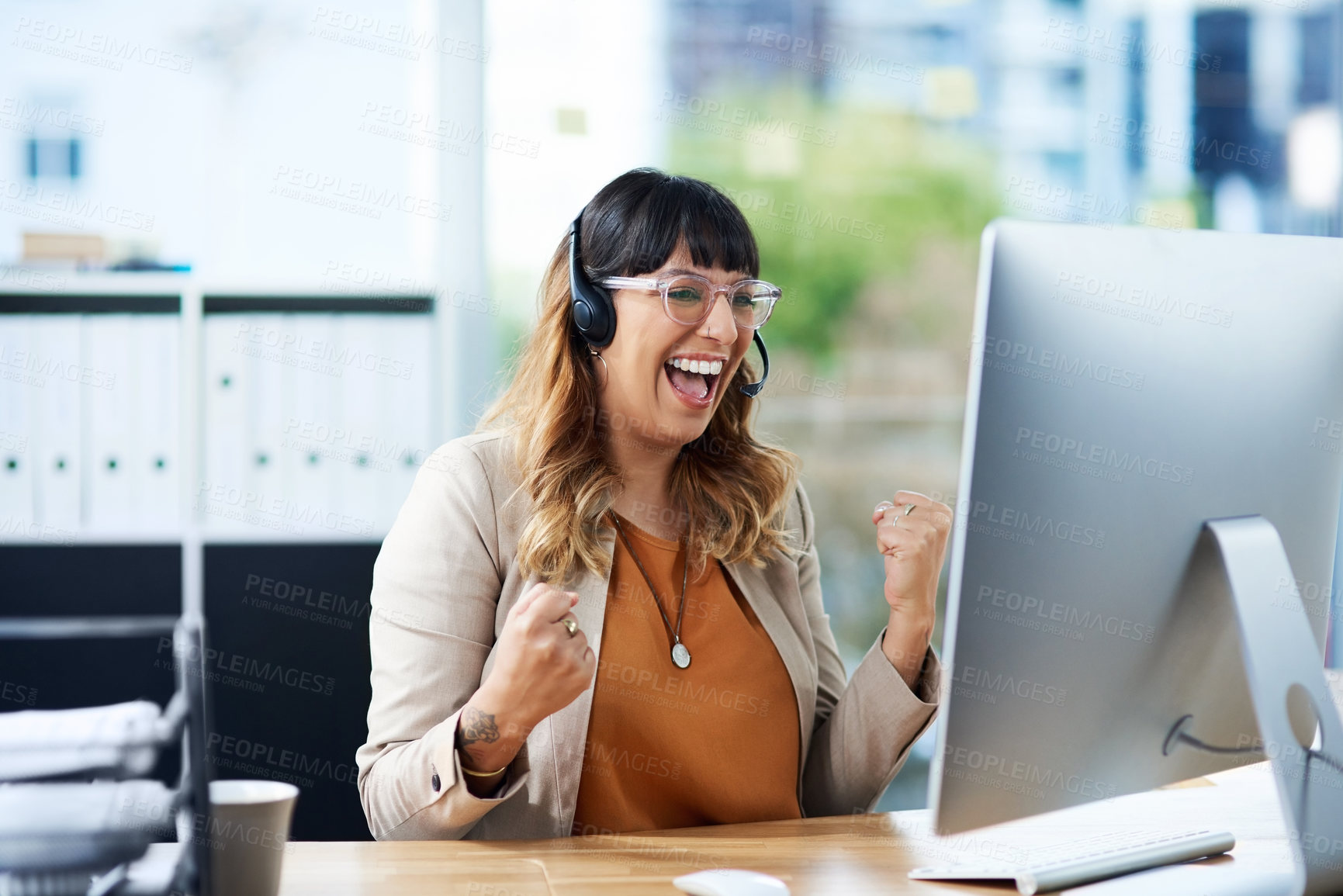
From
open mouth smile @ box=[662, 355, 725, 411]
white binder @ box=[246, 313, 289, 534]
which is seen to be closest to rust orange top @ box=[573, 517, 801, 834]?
open mouth smile @ box=[662, 355, 725, 411]

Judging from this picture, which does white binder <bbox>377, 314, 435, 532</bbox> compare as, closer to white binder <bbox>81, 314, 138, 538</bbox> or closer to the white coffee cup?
white binder <bbox>81, 314, 138, 538</bbox>

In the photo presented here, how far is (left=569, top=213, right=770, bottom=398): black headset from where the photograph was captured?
1506 mm

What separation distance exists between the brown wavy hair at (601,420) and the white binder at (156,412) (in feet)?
2.66

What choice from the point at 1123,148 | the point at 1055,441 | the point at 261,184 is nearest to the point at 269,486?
the point at 261,184

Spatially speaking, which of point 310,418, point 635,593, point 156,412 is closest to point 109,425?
point 156,412

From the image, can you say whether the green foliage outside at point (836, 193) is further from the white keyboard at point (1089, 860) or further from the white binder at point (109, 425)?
the white keyboard at point (1089, 860)

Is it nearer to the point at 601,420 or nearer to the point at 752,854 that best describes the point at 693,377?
the point at 601,420

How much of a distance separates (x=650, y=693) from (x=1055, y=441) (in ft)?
2.39

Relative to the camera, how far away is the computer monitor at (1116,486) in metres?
0.83

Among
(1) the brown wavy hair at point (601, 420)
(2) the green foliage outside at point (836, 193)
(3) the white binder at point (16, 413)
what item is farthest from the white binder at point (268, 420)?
(2) the green foliage outside at point (836, 193)

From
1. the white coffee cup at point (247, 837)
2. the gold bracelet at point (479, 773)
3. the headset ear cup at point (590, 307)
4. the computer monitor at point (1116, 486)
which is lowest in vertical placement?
the gold bracelet at point (479, 773)

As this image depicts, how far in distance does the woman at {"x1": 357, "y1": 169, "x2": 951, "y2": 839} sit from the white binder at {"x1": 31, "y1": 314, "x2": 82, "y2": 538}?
37.2 inches

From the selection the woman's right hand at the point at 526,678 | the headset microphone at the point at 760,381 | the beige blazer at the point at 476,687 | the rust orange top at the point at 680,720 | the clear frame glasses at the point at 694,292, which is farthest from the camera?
the headset microphone at the point at 760,381

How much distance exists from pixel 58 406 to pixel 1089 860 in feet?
6.26
